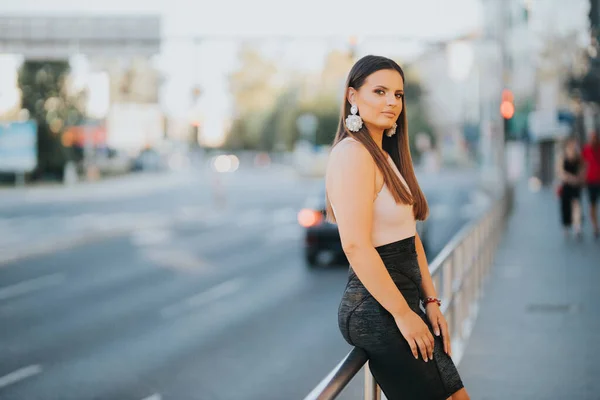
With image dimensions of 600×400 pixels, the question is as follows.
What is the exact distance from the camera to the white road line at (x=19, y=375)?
27.1ft

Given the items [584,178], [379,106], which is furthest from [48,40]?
[379,106]

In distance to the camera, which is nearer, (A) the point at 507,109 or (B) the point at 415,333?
(B) the point at 415,333

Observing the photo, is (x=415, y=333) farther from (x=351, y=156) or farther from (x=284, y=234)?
(x=284, y=234)

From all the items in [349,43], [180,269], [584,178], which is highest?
[349,43]

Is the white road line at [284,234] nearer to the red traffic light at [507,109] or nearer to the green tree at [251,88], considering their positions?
the red traffic light at [507,109]

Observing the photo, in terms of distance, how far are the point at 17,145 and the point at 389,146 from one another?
45984mm

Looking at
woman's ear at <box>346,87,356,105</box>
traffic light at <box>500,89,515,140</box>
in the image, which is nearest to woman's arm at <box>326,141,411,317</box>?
woman's ear at <box>346,87,356,105</box>

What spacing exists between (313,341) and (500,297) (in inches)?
98.9

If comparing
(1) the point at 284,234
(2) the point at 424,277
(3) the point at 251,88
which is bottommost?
(1) the point at 284,234

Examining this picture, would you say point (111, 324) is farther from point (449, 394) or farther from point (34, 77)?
point (34, 77)

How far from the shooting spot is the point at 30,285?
49.3ft

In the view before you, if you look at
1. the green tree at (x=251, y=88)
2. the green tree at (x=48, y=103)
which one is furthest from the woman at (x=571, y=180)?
the green tree at (x=251, y=88)

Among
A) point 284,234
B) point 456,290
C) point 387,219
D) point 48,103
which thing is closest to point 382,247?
point 387,219

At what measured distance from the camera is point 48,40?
2653 cm
